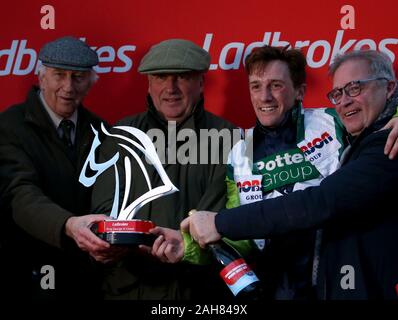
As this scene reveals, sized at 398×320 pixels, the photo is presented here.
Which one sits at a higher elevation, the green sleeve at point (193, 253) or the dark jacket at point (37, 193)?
the dark jacket at point (37, 193)

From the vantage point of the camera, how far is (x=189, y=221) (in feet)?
9.66

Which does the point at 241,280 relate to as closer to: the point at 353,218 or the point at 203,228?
the point at 203,228

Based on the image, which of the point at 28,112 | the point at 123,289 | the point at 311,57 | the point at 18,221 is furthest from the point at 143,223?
the point at 311,57

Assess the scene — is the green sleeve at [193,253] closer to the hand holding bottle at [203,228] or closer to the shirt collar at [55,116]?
the hand holding bottle at [203,228]

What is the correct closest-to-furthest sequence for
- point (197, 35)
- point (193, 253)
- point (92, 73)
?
point (193, 253)
point (92, 73)
point (197, 35)

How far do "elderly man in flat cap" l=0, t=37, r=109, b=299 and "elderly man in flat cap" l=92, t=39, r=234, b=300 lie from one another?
167 mm

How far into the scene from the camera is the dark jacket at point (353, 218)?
2.69 m

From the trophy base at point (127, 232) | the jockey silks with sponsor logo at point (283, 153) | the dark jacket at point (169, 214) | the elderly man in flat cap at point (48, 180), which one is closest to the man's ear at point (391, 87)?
the jockey silks with sponsor logo at point (283, 153)

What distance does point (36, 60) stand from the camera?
4160 mm

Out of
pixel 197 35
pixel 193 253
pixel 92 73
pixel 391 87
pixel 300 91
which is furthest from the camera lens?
pixel 197 35

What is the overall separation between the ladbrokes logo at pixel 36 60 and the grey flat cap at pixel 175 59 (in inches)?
19.5

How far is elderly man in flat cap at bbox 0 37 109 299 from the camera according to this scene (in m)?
3.40

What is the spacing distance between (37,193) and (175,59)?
75 centimetres

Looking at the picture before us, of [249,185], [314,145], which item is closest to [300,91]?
[314,145]
